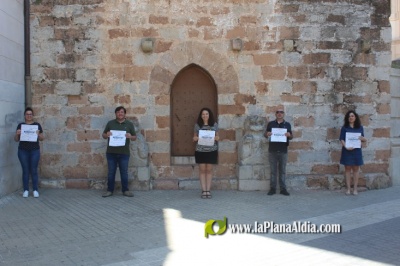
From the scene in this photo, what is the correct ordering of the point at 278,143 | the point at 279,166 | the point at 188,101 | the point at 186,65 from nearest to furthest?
the point at 278,143 → the point at 279,166 → the point at 186,65 → the point at 188,101

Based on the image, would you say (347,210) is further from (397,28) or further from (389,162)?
(397,28)

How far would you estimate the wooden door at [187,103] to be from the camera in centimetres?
897

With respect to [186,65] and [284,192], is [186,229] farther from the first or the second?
[186,65]

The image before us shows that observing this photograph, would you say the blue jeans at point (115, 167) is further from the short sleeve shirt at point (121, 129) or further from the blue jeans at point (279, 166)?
the blue jeans at point (279, 166)

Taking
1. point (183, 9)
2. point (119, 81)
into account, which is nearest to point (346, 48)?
point (183, 9)

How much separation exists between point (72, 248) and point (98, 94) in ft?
14.6

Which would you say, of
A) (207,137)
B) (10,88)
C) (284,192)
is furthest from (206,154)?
(10,88)

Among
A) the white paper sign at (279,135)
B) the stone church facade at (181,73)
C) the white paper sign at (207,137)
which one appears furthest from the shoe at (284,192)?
the white paper sign at (207,137)

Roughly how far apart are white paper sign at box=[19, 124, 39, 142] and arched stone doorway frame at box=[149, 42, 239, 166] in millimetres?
2482

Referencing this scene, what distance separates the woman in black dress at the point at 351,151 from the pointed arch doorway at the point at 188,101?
9.04 ft

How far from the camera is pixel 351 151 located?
8211 mm

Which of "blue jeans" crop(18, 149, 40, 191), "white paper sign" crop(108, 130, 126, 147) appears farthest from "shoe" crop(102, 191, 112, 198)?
"blue jeans" crop(18, 149, 40, 191)

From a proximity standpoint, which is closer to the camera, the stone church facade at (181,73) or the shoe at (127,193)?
the shoe at (127,193)

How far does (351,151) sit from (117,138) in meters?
4.74
